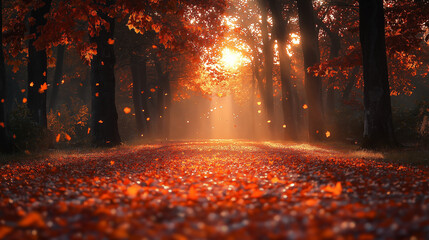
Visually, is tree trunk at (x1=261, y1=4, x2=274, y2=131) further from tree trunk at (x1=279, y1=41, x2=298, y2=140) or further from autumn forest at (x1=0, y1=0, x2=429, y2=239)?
tree trunk at (x1=279, y1=41, x2=298, y2=140)

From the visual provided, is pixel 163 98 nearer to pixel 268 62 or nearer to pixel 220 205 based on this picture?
pixel 268 62

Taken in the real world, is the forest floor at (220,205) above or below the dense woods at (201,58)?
below

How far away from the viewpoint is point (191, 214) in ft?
14.8

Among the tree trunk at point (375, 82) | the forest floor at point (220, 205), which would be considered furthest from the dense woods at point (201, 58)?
the forest floor at point (220, 205)

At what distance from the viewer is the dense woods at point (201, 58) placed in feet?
45.4

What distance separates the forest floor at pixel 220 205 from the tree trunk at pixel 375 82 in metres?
5.31

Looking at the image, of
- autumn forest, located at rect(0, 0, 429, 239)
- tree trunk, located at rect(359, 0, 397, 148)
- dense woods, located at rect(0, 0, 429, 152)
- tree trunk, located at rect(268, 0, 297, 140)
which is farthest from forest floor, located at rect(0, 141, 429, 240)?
tree trunk, located at rect(268, 0, 297, 140)

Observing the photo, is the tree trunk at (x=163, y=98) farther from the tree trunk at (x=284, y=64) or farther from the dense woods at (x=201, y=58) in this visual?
the tree trunk at (x=284, y=64)

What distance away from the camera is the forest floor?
3.80 meters

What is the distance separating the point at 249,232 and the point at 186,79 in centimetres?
3504

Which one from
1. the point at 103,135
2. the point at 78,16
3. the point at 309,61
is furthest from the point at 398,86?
the point at 78,16

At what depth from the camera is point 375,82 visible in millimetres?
14250

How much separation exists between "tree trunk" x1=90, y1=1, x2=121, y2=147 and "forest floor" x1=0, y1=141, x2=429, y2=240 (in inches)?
410

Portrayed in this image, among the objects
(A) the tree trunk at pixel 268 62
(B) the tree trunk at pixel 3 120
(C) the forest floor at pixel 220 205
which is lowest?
(C) the forest floor at pixel 220 205
